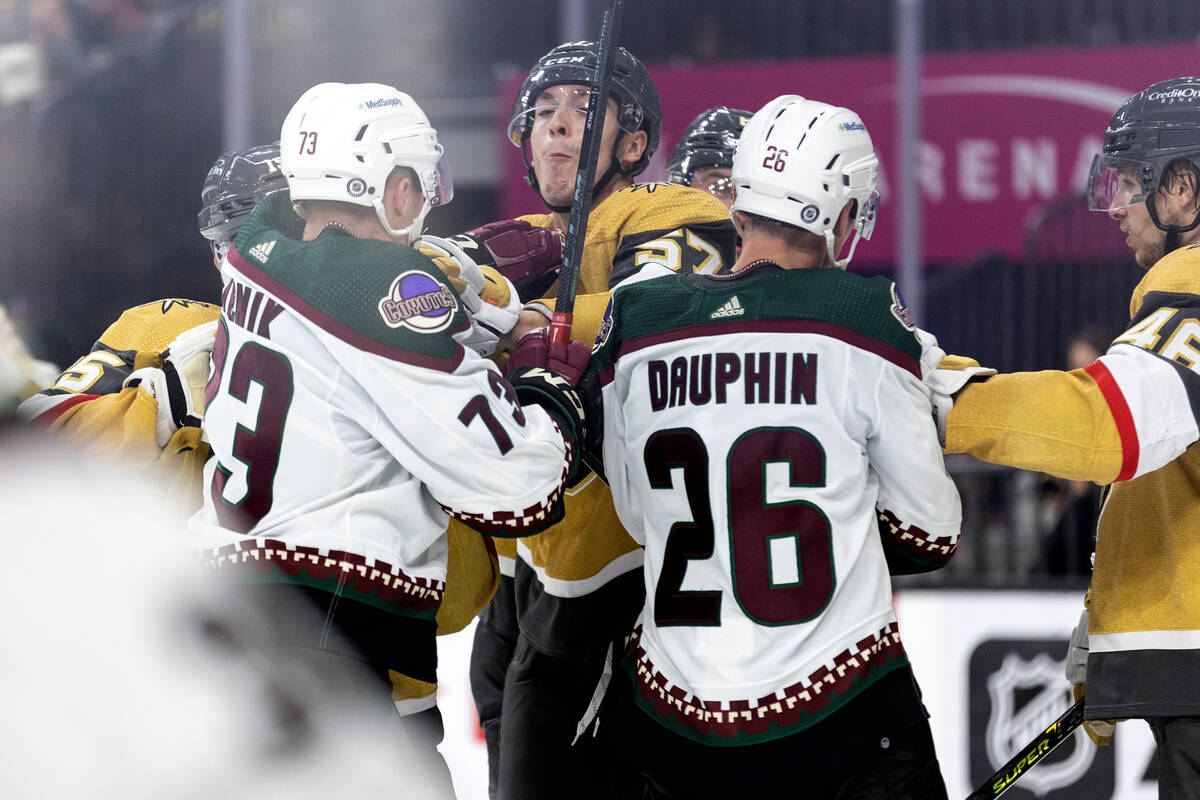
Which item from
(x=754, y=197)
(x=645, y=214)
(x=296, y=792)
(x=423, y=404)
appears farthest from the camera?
(x=645, y=214)

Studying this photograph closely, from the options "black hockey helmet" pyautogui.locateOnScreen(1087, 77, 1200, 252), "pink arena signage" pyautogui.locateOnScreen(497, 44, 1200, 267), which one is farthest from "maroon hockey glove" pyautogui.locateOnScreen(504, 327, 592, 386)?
"pink arena signage" pyautogui.locateOnScreen(497, 44, 1200, 267)

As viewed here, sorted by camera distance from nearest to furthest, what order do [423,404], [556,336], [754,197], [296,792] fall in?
[296,792]
[423,404]
[754,197]
[556,336]

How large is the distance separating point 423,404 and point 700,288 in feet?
1.50

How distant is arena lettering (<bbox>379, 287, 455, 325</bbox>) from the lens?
6.83 feet

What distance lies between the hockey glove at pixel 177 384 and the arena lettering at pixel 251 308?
288mm

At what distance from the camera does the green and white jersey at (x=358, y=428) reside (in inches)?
82.0

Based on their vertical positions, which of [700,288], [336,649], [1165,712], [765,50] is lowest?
[1165,712]

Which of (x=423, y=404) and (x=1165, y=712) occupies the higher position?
(x=423, y=404)

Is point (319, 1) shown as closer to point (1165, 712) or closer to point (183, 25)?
point (183, 25)

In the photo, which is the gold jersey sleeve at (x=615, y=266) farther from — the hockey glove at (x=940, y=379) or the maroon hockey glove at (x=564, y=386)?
the hockey glove at (x=940, y=379)

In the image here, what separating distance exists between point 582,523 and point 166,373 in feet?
2.66

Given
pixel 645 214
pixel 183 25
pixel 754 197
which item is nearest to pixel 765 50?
pixel 183 25

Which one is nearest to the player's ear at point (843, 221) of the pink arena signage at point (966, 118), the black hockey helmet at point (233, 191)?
the black hockey helmet at point (233, 191)

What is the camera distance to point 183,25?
6.88 metres
